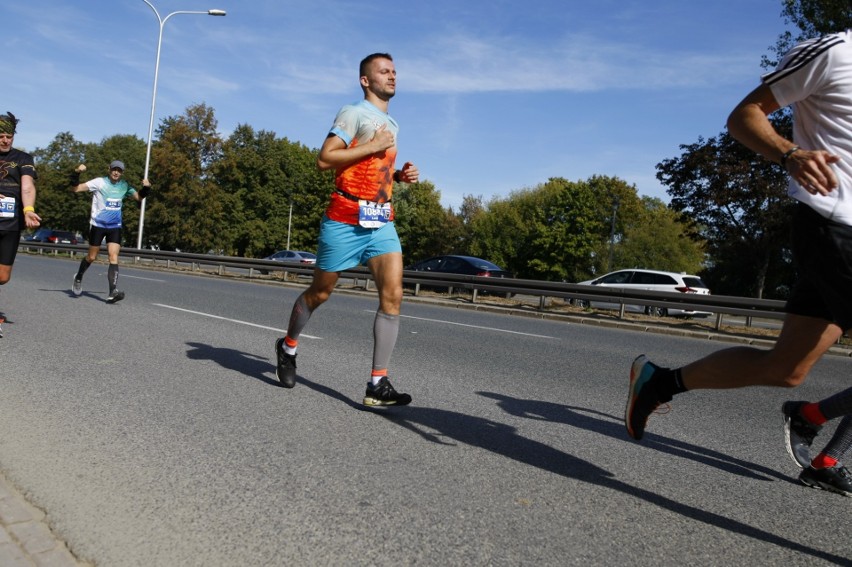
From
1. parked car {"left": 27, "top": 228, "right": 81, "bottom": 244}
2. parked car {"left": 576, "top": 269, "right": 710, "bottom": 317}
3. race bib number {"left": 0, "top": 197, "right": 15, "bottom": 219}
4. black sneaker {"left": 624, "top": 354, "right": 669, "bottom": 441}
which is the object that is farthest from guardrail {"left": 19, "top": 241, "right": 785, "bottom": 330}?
parked car {"left": 27, "top": 228, "right": 81, "bottom": 244}

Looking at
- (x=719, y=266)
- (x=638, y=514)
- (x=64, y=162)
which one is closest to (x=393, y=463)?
(x=638, y=514)

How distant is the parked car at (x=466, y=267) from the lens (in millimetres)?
22266

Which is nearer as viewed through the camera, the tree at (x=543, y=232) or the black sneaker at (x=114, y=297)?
the black sneaker at (x=114, y=297)

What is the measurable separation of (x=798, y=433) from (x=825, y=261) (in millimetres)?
1552

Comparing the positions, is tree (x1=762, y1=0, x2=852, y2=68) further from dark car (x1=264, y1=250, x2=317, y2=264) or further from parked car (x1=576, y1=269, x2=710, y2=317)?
dark car (x1=264, y1=250, x2=317, y2=264)

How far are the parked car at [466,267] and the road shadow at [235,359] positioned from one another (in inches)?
601

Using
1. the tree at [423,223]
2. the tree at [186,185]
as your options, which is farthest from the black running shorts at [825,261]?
the tree at [423,223]

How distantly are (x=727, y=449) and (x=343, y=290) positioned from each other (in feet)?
60.2

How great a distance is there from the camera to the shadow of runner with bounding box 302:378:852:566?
294 centimetres

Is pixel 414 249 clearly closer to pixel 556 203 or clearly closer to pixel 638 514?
pixel 556 203

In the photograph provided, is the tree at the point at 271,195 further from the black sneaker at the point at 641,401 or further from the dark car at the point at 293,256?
the black sneaker at the point at 641,401

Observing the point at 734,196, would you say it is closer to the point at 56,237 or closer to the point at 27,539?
the point at 27,539

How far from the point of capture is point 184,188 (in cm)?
6209

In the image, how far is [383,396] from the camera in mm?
4672
